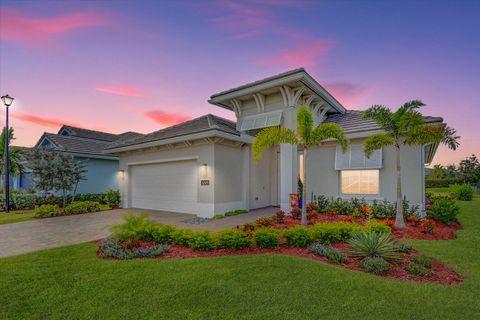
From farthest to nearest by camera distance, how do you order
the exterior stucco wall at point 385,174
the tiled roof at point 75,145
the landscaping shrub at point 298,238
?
1. the tiled roof at point 75,145
2. the exterior stucco wall at point 385,174
3. the landscaping shrub at point 298,238

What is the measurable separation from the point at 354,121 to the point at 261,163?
19.1ft

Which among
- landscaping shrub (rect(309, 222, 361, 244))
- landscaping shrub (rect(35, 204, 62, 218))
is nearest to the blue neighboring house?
landscaping shrub (rect(35, 204, 62, 218))

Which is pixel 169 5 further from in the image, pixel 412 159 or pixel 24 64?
pixel 412 159

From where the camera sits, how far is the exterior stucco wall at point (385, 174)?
1022 cm

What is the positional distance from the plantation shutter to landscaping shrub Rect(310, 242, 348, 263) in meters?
6.28

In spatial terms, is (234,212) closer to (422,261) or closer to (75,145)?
(422,261)

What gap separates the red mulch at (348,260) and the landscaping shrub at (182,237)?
0.12 metres

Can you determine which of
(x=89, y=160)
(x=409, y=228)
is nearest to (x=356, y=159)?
(x=409, y=228)

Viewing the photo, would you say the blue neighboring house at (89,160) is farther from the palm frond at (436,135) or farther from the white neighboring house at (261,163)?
the palm frond at (436,135)

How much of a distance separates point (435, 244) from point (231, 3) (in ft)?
37.9

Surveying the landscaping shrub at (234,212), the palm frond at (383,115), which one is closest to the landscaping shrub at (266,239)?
the landscaping shrub at (234,212)

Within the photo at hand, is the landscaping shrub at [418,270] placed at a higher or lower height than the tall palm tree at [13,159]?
lower

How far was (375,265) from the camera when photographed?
496 cm

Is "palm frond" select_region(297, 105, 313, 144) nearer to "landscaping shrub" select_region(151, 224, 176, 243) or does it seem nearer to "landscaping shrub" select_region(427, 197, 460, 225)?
"landscaping shrub" select_region(151, 224, 176, 243)
